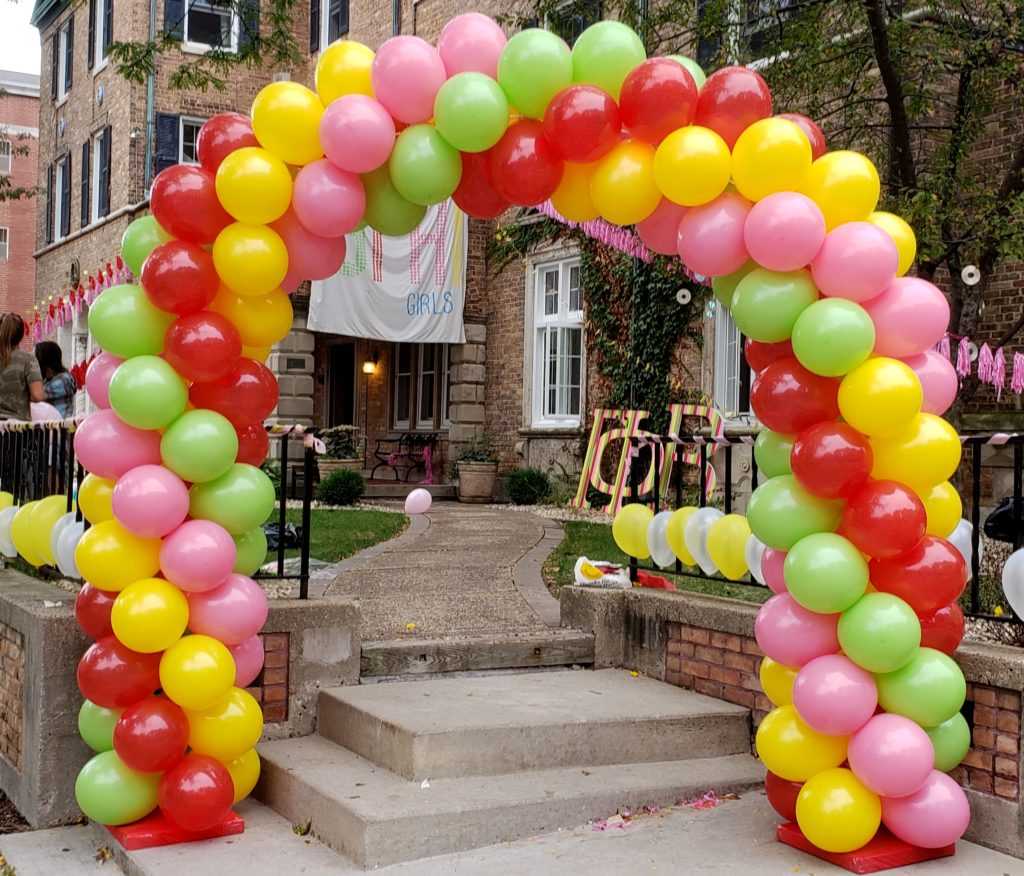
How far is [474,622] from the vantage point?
21.5 ft

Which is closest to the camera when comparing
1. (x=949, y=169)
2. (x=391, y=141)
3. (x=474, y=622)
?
(x=391, y=141)

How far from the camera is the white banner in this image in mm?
16859

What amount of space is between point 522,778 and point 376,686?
1.03m

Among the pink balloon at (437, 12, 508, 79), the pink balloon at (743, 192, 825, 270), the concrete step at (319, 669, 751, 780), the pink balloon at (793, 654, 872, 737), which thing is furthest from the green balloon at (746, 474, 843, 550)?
the pink balloon at (437, 12, 508, 79)

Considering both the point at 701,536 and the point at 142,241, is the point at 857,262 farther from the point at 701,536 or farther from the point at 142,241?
the point at 142,241

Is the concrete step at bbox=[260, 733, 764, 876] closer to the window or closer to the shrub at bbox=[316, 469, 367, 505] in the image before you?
the shrub at bbox=[316, 469, 367, 505]

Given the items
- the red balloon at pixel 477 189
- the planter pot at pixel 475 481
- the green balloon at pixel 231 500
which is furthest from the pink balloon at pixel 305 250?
the planter pot at pixel 475 481

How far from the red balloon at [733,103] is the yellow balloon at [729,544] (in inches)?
69.0

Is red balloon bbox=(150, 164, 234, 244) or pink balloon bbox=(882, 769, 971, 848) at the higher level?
red balloon bbox=(150, 164, 234, 244)

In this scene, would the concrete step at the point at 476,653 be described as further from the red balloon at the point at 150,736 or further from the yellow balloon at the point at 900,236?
the yellow balloon at the point at 900,236

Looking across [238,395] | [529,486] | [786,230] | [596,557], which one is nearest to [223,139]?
[238,395]

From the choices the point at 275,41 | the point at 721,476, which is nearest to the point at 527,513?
the point at 721,476

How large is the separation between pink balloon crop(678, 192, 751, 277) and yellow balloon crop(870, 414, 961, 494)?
0.80 metres

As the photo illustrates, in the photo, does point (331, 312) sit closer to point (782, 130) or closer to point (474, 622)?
point (474, 622)
